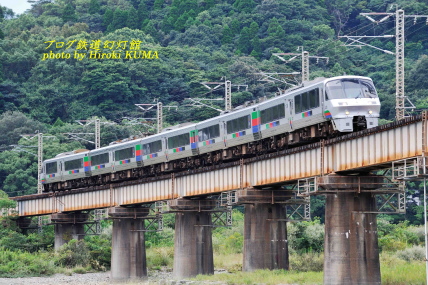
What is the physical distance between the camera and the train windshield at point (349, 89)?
156 feet

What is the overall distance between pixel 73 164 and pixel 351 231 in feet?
141

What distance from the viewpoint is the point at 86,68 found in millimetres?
166500

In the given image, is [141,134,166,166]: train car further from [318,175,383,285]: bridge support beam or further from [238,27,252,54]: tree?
[238,27,252,54]: tree

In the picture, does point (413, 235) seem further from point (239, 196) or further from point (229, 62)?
point (229, 62)

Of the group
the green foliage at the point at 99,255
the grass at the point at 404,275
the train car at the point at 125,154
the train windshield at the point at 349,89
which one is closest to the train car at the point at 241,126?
the train windshield at the point at 349,89

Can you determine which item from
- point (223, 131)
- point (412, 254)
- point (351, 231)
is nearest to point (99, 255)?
point (223, 131)

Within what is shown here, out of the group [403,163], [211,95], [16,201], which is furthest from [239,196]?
[211,95]

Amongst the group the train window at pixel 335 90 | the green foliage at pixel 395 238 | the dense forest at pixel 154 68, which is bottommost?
the green foliage at pixel 395 238

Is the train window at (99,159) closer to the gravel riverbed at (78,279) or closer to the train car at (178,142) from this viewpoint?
the gravel riverbed at (78,279)

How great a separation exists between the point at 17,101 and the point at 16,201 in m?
71.8

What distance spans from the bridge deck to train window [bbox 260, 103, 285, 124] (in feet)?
8.32

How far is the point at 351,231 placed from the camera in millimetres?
43812

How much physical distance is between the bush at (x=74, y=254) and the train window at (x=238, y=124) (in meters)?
25.7

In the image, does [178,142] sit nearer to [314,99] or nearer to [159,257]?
[314,99]
